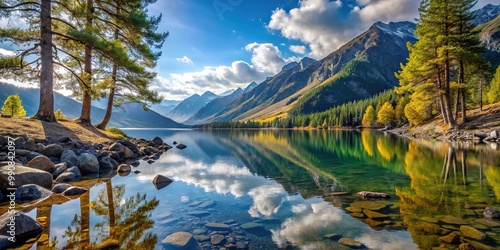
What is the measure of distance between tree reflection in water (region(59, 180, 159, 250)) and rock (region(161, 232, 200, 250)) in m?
0.38

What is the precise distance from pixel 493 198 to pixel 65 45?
33.9 m

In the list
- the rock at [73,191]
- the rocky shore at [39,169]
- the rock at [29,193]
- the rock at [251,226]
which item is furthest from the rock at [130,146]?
the rock at [251,226]

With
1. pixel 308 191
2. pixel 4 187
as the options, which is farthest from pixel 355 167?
pixel 4 187

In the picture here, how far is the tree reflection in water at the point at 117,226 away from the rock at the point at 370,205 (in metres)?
7.85

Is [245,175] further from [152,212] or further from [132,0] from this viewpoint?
[132,0]

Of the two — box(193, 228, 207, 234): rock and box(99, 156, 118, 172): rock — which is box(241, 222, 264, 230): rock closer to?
box(193, 228, 207, 234): rock

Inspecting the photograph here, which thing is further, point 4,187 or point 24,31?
point 24,31

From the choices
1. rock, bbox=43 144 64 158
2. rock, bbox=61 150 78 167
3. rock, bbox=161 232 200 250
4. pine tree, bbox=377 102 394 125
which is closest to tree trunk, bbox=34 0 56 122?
rock, bbox=43 144 64 158

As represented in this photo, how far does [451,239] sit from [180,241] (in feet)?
24.4

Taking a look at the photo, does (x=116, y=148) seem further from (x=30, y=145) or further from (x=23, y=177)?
(x=23, y=177)

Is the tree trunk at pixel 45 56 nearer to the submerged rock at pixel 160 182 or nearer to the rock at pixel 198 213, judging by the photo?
the submerged rock at pixel 160 182

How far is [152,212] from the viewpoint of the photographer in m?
9.73

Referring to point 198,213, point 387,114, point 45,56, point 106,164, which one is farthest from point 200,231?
point 387,114

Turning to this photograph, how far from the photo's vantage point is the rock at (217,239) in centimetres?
718
